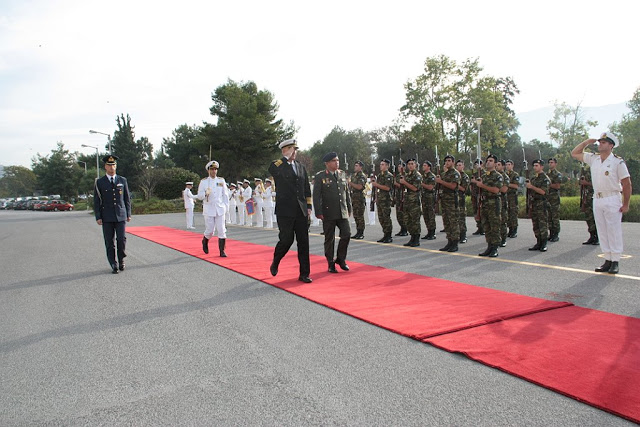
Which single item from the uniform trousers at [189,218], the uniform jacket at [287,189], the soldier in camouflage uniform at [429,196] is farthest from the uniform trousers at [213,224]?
the uniform trousers at [189,218]

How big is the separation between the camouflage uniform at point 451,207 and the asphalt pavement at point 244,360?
2.08m

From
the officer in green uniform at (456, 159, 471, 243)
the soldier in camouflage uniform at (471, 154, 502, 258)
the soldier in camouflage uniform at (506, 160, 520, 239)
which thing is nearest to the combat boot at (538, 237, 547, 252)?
the soldier in camouflage uniform at (471, 154, 502, 258)

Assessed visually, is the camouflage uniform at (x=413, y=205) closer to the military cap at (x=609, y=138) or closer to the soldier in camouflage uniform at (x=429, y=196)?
the soldier in camouflage uniform at (x=429, y=196)

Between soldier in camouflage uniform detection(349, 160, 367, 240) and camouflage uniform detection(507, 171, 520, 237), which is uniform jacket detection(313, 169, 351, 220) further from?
camouflage uniform detection(507, 171, 520, 237)

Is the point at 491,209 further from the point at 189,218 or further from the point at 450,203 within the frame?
the point at 189,218

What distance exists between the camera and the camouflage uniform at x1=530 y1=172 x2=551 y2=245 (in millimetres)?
9383

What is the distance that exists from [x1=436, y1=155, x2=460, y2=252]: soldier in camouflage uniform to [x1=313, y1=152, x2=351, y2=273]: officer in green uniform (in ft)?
9.14

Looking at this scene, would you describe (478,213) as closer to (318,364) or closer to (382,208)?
(382,208)

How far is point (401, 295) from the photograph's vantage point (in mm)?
5914

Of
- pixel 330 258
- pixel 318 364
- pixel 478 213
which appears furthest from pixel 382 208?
pixel 318 364

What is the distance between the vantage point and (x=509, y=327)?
4.41 m

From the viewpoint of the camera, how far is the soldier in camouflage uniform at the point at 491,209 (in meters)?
8.79

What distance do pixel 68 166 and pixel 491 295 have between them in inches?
3386

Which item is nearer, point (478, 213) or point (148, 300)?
point (148, 300)
